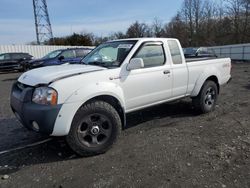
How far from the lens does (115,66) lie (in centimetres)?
464

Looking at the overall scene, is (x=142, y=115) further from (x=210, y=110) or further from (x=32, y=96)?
(x=32, y=96)

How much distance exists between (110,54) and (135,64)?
30.5 inches

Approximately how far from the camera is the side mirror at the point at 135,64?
4566mm

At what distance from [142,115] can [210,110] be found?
1.68 m

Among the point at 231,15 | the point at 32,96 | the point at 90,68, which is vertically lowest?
the point at 32,96

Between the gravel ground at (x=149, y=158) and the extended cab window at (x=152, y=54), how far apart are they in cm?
131

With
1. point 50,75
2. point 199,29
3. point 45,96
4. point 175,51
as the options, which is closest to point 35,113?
point 45,96

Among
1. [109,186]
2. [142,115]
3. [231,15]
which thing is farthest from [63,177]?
[231,15]

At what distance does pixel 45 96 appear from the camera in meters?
3.79

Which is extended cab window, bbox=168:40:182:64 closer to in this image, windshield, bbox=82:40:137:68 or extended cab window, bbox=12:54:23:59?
windshield, bbox=82:40:137:68

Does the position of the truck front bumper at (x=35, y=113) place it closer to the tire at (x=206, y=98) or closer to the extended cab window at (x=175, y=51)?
the extended cab window at (x=175, y=51)

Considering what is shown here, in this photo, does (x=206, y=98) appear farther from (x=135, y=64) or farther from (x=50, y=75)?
(x=50, y=75)

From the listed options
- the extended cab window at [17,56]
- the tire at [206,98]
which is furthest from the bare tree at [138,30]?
the tire at [206,98]

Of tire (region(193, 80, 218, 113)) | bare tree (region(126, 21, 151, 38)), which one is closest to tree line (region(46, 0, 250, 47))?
bare tree (region(126, 21, 151, 38))
